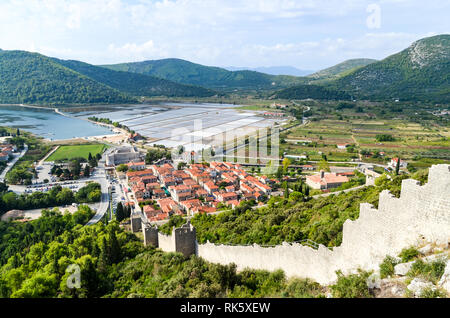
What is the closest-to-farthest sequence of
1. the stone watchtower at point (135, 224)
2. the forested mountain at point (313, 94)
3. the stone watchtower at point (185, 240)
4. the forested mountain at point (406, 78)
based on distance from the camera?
the stone watchtower at point (185, 240) → the stone watchtower at point (135, 224) → the forested mountain at point (406, 78) → the forested mountain at point (313, 94)

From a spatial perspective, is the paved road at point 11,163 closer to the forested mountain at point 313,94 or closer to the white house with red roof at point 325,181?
the white house with red roof at point 325,181

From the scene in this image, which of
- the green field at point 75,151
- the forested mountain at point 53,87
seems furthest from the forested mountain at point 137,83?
the green field at point 75,151

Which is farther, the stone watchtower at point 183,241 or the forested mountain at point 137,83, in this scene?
the forested mountain at point 137,83

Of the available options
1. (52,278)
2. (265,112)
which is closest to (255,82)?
(265,112)

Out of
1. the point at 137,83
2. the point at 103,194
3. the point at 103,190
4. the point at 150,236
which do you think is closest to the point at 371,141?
the point at 103,190

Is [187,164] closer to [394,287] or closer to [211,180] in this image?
[211,180]

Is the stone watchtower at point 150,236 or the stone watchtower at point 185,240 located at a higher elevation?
the stone watchtower at point 185,240

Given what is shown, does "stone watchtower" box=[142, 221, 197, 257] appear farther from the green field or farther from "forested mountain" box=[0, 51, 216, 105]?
"forested mountain" box=[0, 51, 216, 105]
